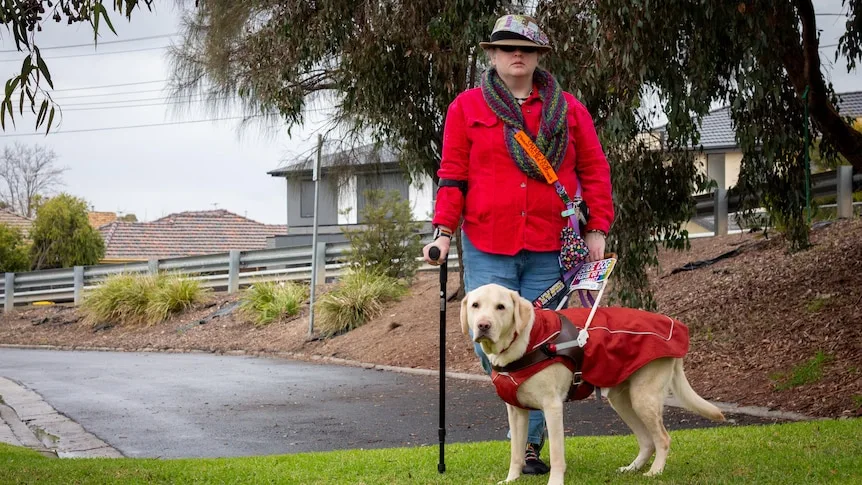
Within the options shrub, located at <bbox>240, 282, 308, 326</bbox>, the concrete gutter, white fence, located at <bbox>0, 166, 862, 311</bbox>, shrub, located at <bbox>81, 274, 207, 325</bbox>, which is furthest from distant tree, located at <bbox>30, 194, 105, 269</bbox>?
the concrete gutter

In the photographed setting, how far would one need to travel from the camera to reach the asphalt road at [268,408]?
840cm

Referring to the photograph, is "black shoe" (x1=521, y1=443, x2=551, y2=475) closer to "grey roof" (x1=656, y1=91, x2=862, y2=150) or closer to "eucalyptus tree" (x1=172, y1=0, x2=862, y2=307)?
"eucalyptus tree" (x1=172, y1=0, x2=862, y2=307)

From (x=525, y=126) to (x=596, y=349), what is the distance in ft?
4.16

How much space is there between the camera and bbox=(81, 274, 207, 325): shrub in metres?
22.4

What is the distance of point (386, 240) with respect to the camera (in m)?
19.7

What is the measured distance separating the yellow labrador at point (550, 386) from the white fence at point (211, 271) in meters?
15.5

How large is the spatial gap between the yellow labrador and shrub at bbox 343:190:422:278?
14.2 meters

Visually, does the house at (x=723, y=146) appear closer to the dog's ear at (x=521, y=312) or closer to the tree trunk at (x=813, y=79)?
the tree trunk at (x=813, y=79)

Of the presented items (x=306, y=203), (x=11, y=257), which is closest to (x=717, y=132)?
(x=306, y=203)

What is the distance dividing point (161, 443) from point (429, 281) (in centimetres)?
1224

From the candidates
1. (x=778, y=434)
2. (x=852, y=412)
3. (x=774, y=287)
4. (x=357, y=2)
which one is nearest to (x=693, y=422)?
(x=852, y=412)

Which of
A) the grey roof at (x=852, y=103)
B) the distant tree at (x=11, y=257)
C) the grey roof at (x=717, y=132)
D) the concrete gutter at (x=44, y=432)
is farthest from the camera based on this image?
the grey roof at (x=852, y=103)

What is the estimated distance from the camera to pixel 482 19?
1184 cm

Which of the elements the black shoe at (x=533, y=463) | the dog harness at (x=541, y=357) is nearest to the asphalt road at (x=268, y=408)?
the black shoe at (x=533, y=463)
